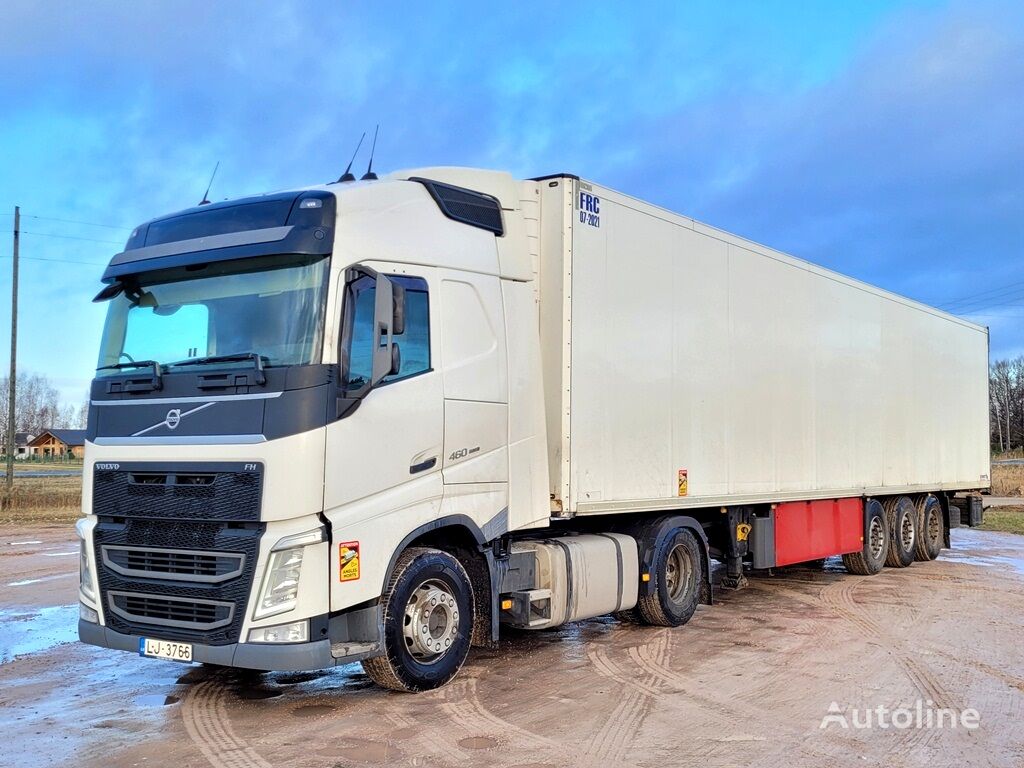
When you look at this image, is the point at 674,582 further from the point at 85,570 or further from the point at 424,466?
the point at 85,570

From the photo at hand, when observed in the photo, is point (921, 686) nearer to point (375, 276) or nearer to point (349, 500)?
point (349, 500)

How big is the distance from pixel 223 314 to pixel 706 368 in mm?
5462

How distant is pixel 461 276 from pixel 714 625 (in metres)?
4.89

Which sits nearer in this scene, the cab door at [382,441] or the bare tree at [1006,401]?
the cab door at [382,441]

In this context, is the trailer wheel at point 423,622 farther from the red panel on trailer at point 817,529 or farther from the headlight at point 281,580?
the red panel on trailer at point 817,529

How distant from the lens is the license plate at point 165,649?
19.5ft

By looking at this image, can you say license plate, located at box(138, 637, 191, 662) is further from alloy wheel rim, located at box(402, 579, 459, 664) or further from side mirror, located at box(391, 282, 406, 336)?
side mirror, located at box(391, 282, 406, 336)

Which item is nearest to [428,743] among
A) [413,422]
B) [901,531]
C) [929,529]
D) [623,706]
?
[623,706]

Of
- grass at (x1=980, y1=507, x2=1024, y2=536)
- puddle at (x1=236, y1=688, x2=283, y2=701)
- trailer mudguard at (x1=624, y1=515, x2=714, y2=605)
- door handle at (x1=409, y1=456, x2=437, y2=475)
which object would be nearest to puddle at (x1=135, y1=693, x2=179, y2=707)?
puddle at (x1=236, y1=688, x2=283, y2=701)

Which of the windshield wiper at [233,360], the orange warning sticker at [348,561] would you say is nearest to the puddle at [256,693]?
the orange warning sticker at [348,561]

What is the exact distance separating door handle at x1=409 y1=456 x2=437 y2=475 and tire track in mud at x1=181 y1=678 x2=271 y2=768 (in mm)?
2014

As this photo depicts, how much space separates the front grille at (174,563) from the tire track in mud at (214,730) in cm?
94

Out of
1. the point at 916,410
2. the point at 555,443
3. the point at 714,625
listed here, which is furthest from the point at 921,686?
the point at 916,410

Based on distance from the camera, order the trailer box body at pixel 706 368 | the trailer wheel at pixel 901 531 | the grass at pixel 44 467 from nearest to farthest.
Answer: the trailer box body at pixel 706 368 → the trailer wheel at pixel 901 531 → the grass at pixel 44 467
